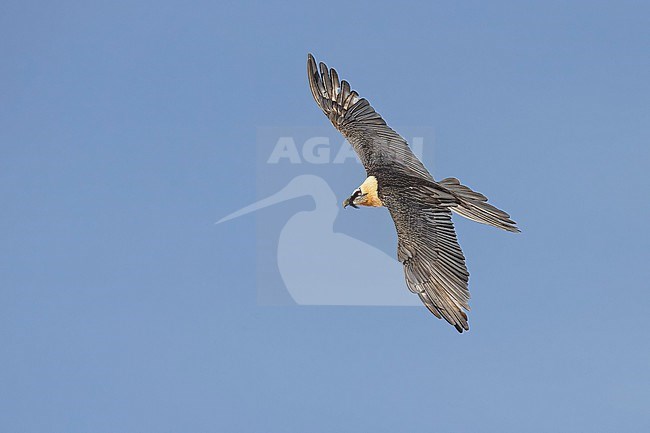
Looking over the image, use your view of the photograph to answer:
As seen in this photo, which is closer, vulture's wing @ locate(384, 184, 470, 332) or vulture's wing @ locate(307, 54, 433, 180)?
vulture's wing @ locate(384, 184, 470, 332)

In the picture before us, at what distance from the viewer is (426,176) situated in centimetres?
2297

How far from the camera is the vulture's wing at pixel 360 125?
921 inches

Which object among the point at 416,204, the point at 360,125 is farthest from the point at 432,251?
the point at 360,125

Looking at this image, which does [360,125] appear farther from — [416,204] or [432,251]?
[432,251]

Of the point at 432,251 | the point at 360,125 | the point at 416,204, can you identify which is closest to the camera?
the point at 432,251

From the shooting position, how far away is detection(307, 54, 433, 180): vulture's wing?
76.7 ft

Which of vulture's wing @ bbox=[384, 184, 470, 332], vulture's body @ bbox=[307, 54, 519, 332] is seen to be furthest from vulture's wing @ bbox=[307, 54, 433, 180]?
vulture's wing @ bbox=[384, 184, 470, 332]

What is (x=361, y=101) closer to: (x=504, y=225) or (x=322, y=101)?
(x=322, y=101)

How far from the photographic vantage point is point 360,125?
2453 cm

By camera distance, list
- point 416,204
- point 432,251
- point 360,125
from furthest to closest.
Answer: point 360,125
point 416,204
point 432,251

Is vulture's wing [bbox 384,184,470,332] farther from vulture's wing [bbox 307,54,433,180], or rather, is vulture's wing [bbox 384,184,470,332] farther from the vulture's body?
vulture's wing [bbox 307,54,433,180]

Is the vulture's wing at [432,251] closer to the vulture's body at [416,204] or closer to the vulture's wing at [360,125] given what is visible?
the vulture's body at [416,204]

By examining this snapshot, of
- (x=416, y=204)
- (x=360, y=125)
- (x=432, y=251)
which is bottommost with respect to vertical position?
Answer: (x=432, y=251)

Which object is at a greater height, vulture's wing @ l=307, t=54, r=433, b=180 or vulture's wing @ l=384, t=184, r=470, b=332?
vulture's wing @ l=307, t=54, r=433, b=180
